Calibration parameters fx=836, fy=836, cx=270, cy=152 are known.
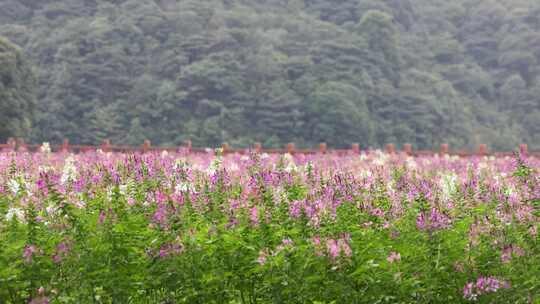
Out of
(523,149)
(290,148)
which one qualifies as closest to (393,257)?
(523,149)

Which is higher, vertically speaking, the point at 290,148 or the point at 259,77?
the point at 259,77

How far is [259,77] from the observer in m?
43.7

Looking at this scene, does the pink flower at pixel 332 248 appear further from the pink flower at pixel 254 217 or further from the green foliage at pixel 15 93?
the green foliage at pixel 15 93

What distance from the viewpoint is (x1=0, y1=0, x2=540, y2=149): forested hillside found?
40625mm

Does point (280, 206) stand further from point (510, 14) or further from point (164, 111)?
point (510, 14)

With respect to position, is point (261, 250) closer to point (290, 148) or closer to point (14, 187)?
point (14, 187)

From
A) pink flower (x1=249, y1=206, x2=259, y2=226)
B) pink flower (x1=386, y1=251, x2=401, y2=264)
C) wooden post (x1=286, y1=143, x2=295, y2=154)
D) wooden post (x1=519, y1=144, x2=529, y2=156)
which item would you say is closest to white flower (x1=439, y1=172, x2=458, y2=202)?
wooden post (x1=519, y1=144, x2=529, y2=156)

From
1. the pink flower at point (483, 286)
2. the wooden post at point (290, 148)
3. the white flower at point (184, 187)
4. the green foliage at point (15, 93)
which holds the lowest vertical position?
the pink flower at point (483, 286)

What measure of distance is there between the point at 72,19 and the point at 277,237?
45.1m

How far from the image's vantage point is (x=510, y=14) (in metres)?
61.9

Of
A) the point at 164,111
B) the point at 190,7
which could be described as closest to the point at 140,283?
the point at 164,111

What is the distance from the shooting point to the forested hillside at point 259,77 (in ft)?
133

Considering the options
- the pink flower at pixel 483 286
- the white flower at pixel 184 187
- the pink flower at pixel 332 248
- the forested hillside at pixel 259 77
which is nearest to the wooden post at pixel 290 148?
the white flower at pixel 184 187

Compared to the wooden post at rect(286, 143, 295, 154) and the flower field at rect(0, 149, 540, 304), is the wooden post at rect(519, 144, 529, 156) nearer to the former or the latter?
the flower field at rect(0, 149, 540, 304)
